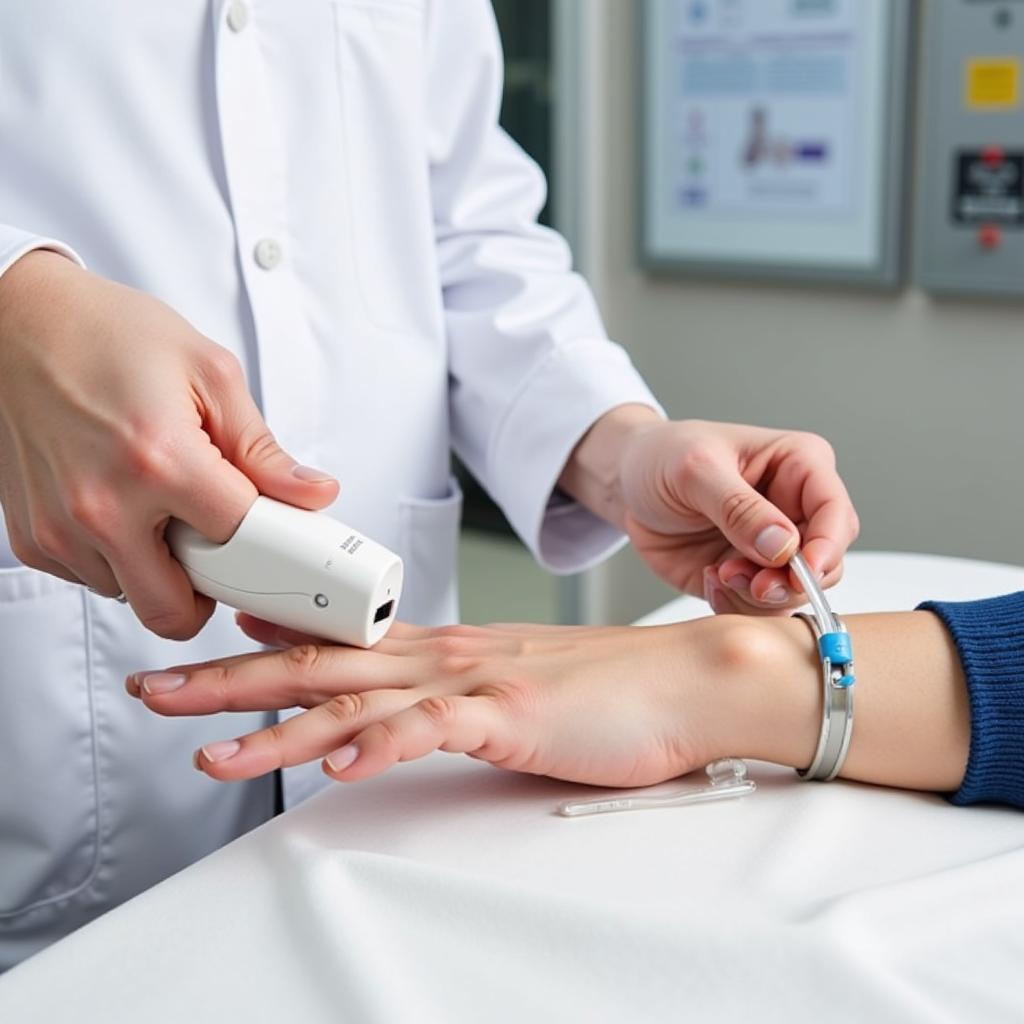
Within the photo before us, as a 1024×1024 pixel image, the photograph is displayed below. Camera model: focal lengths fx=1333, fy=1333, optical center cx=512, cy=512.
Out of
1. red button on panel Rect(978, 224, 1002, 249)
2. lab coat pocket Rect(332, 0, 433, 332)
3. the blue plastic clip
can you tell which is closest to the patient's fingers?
the blue plastic clip

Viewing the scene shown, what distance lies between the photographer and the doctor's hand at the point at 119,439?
0.71 meters

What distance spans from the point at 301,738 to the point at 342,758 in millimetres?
42

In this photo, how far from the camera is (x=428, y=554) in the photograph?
3.97ft

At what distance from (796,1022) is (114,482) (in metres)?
0.43

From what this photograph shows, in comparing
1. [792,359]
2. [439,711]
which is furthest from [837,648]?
[792,359]

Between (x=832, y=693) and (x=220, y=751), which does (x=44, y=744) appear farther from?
(x=832, y=693)

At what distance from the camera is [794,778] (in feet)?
2.77

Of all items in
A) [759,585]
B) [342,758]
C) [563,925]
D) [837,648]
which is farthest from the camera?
[759,585]

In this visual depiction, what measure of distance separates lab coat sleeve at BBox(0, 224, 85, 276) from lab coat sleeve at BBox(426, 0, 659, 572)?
0.48 m

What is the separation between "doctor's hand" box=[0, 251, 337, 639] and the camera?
0.71 meters

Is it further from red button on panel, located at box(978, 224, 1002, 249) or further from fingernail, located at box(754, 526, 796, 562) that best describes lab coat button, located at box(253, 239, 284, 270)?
red button on panel, located at box(978, 224, 1002, 249)

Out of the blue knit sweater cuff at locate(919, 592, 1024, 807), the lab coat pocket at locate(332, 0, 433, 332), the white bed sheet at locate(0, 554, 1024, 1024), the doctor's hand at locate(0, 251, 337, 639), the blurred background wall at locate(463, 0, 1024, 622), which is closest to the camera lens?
the white bed sheet at locate(0, 554, 1024, 1024)

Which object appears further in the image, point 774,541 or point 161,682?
point 774,541

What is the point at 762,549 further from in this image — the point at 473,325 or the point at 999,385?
the point at 999,385
